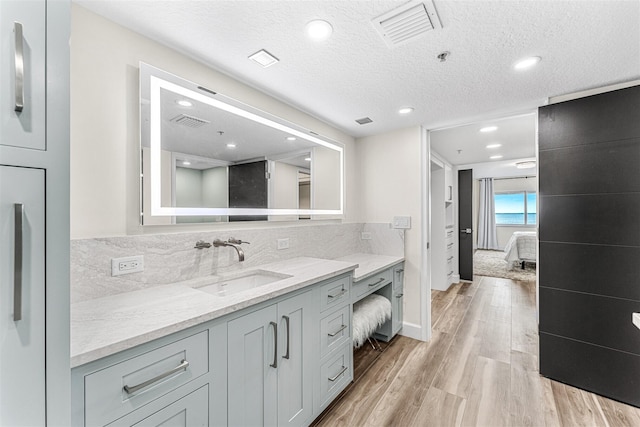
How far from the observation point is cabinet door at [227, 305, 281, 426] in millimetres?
1173

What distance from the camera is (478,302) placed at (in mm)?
3855

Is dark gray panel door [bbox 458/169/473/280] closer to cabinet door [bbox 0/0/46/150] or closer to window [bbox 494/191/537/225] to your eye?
window [bbox 494/191/537/225]

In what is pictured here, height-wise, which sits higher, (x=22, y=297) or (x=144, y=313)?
(x=22, y=297)

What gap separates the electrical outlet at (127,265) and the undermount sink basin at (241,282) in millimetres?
355

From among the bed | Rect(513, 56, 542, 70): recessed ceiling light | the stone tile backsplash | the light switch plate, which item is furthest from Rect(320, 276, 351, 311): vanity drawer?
the bed

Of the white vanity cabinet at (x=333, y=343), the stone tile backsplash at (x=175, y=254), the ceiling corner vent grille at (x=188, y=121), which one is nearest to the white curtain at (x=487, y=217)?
the stone tile backsplash at (x=175, y=254)

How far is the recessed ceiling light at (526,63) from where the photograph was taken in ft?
5.21

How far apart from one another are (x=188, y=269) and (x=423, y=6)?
1813 mm

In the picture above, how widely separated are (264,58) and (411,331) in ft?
9.29

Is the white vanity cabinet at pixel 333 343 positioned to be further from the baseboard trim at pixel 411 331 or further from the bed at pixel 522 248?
the bed at pixel 522 248

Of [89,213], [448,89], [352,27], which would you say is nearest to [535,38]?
[448,89]

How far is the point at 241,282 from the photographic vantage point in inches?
70.3

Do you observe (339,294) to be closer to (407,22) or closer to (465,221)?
(407,22)

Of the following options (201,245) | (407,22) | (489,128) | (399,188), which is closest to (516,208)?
(489,128)
